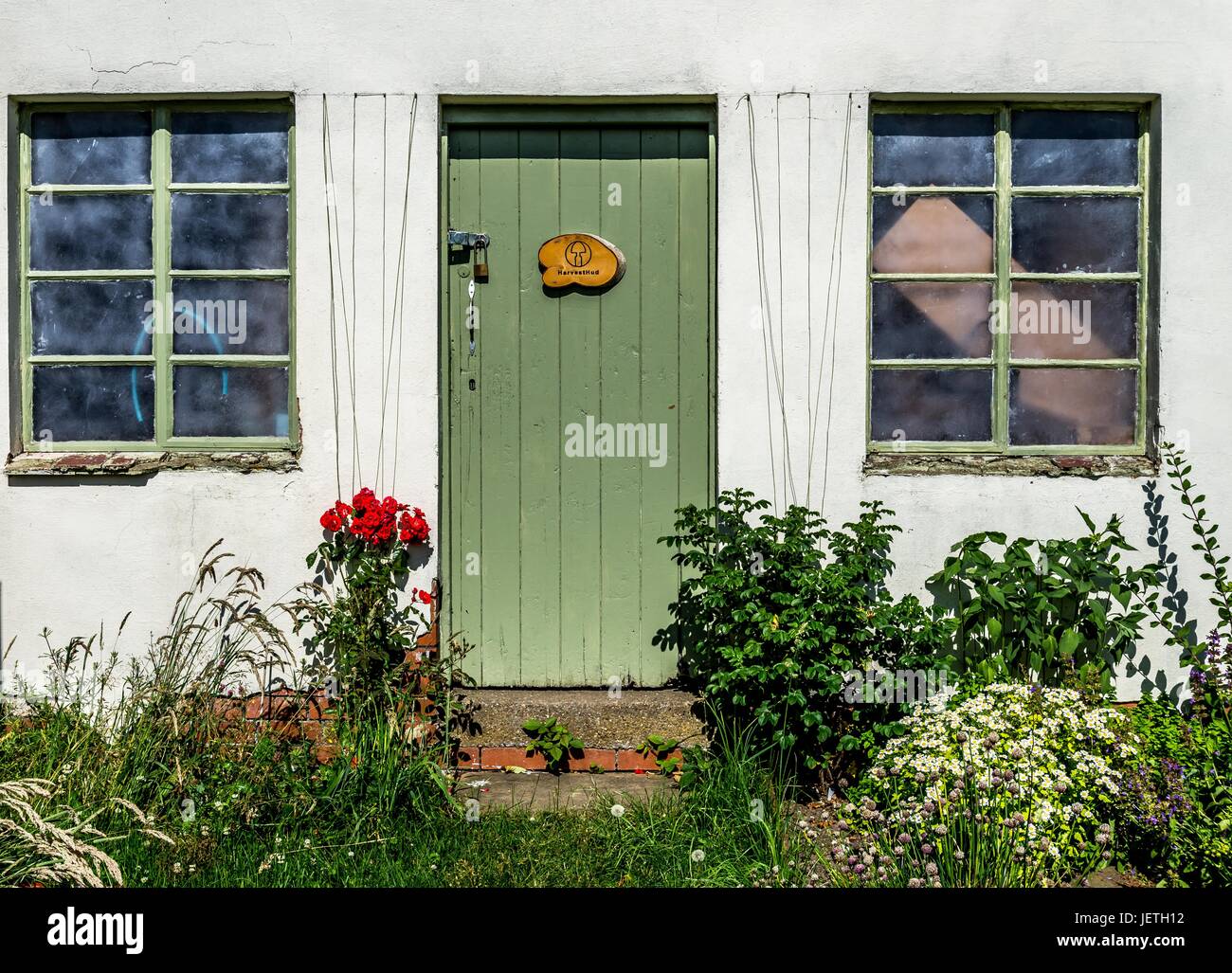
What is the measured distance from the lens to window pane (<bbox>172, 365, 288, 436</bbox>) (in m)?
4.84

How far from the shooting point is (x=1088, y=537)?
4.54 m

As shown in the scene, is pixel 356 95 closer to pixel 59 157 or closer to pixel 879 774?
pixel 59 157

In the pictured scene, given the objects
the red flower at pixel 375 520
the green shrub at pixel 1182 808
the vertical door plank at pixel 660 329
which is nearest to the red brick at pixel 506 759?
the vertical door plank at pixel 660 329

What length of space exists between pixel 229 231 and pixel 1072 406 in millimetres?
3839

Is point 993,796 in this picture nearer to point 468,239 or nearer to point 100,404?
point 468,239

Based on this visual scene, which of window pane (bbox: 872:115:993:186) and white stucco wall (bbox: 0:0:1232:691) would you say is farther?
window pane (bbox: 872:115:993:186)

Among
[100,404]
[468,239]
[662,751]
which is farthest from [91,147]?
[662,751]

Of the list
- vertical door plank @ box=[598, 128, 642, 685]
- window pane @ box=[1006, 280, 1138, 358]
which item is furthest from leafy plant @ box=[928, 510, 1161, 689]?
vertical door plank @ box=[598, 128, 642, 685]

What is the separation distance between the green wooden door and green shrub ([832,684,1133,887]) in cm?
129

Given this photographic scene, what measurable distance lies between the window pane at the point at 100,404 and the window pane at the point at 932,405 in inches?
129

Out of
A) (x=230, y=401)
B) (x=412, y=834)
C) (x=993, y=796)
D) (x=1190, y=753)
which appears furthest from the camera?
(x=230, y=401)

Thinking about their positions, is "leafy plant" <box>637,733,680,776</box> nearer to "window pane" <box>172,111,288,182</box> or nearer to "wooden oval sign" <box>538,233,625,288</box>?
"wooden oval sign" <box>538,233,625,288</box>

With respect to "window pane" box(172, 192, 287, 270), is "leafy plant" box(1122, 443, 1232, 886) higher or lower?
lower

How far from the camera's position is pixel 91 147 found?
4844mm
